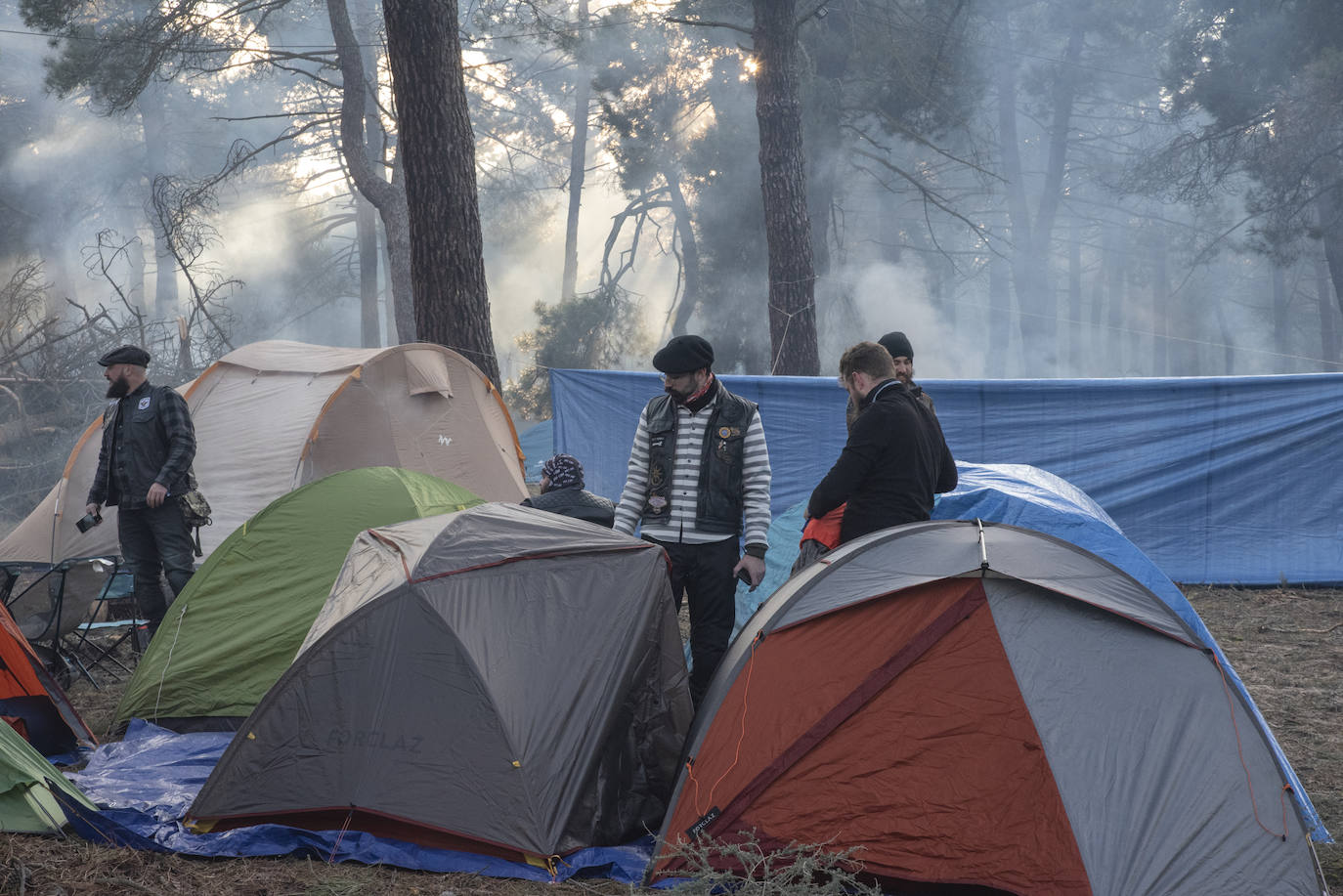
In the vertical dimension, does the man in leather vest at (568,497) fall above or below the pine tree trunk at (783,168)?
below

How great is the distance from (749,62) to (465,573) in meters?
17.5

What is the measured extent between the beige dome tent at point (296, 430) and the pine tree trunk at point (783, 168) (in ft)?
11.8

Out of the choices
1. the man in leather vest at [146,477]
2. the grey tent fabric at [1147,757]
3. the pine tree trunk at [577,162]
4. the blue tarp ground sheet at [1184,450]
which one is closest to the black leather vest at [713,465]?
the grey tent fabric at [1147,757]

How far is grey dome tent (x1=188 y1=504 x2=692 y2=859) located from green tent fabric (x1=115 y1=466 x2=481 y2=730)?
1.15 metres

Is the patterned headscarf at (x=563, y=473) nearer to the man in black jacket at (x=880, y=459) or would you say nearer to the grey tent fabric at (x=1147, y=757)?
the man in black jacket at (x=880, y=459)

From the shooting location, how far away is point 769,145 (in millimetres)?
10477

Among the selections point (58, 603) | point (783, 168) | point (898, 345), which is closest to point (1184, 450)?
point (898, 345)

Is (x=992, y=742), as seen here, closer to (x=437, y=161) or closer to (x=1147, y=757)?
(x=1147, y=757)

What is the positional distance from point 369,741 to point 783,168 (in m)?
8.05

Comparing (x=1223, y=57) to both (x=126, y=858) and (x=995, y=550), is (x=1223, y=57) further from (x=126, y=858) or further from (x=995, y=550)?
(x=126, y=858)

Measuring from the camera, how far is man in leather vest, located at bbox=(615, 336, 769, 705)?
13.6ft

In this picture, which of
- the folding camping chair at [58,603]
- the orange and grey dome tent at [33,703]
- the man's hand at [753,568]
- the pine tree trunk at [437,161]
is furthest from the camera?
the pine tree trunk at [437,161]

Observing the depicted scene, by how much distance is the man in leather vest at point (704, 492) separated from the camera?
4.14 m

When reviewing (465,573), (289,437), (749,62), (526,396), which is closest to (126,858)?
(465,573)
